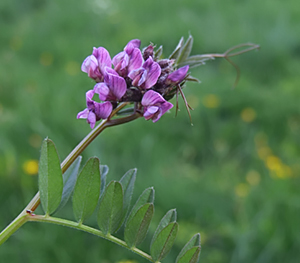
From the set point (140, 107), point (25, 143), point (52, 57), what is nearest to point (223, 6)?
point (52, 57)

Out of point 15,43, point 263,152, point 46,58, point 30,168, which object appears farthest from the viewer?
point 15,43

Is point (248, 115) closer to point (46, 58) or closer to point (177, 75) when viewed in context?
point (46, 58)

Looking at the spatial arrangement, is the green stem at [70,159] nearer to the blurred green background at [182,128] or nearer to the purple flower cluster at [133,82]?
the purple flower cluster at [133,82]

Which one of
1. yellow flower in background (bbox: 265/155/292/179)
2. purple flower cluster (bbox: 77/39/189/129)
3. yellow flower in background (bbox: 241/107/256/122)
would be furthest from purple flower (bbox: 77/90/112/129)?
yellow flower in background (bbox: 241/107/256/122)

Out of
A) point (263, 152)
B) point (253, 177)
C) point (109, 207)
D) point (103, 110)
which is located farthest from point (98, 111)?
point (263, 152)

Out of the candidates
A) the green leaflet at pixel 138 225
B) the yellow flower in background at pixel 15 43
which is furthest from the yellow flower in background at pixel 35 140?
the green leaflet at pixel 138 225

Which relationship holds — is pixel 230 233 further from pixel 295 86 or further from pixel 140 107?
pixel 295 86

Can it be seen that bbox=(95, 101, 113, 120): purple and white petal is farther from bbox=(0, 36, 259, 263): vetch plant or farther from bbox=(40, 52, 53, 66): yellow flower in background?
bbox=(40, 52, 53, 66): yellow flower in background
